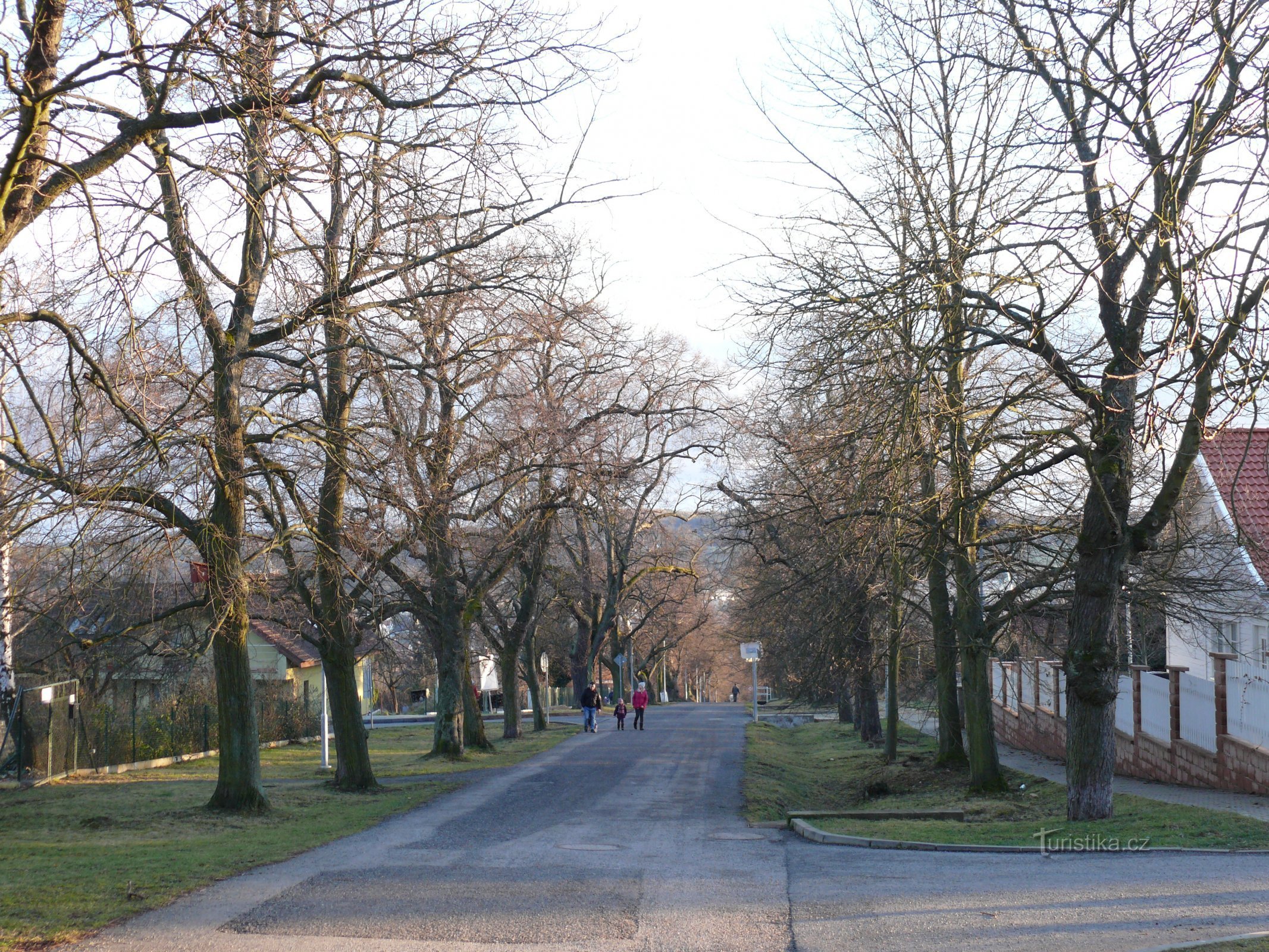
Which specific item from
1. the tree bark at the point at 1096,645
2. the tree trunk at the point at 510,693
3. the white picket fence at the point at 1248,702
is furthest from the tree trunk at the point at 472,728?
the tree bark at the point at 1096,645

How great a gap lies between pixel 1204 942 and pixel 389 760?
943 inches

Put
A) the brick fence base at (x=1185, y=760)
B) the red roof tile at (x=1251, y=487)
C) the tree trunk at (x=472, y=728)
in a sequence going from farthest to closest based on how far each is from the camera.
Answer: the tree trunk at (x=472, y=728) → the red roof tile at (x=1251, y=487) → the brick fence base at (x=1185, y=760)

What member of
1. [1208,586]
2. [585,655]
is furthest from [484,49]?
[585,655]

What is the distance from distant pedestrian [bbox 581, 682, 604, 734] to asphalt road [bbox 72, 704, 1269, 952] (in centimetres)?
A: 2350

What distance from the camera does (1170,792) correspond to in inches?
672

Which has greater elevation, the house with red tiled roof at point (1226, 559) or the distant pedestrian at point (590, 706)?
the house with red tiled roof at point (1226, 559)

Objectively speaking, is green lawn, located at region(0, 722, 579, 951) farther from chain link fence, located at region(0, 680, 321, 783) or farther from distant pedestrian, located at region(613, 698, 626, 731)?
distant pedestrian, located at region(613, 698, 626, 731)

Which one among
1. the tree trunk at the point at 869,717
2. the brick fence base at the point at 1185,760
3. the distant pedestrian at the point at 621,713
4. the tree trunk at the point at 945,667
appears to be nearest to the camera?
the brick fence base at the point at 1185,760

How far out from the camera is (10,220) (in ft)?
26.1

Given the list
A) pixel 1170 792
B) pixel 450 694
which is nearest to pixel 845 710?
pixel 450 694

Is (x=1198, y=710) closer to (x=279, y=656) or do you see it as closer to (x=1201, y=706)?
(x=1201, y=706)

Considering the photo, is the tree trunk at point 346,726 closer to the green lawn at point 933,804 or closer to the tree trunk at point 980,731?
the green lawn at point 933,804

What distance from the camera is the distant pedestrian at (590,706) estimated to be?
37469 mm

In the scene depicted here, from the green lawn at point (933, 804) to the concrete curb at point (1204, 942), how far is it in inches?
179
